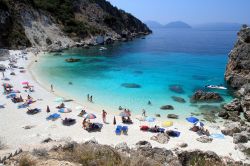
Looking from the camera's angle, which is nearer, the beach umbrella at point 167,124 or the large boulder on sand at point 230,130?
the large boulder on sand at point 230,130

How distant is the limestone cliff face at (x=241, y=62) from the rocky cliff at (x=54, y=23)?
52.9m

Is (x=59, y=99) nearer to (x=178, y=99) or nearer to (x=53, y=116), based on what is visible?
(x=53, y=116)

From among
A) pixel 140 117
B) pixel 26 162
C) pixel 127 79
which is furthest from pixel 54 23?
pixel 26 162

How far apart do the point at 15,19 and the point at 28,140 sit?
67.9 meters

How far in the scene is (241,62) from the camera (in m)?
44.2

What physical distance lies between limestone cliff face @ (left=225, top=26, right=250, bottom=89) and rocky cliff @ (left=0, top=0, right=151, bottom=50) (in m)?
52.9

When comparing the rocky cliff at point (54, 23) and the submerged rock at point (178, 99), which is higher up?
the rocky cliff at point (54, 23)

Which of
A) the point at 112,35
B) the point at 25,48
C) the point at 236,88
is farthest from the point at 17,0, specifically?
the point at 236,88

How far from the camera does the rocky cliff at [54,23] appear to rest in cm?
7669

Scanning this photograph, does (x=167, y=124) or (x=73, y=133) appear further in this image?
(x=167, y=124)

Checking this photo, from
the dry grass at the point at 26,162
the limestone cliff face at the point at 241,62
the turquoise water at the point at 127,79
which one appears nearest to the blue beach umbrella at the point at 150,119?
the turquoise water at the point at 127,79

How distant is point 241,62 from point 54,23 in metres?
70.8

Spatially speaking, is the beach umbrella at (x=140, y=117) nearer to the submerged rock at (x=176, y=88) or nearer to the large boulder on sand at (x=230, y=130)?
the large boulder on sand at (x=230, y=130)

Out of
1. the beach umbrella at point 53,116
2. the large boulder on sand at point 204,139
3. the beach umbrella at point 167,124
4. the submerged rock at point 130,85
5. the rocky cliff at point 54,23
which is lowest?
the large boulder on sand at point 204,139
